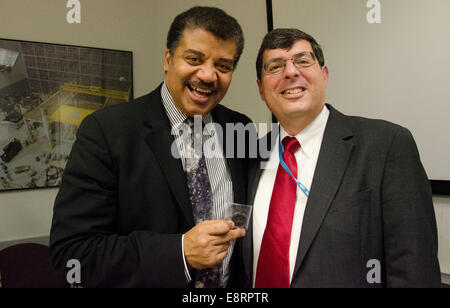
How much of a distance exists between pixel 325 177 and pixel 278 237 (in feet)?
0.93

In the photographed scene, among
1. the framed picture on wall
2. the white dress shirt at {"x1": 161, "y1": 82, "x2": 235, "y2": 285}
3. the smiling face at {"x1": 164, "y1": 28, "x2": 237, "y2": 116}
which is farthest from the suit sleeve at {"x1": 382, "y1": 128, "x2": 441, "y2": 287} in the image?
the framed picture on wall

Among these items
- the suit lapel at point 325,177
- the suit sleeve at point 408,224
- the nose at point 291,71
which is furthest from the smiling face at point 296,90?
the suit sleeve at point 408,224

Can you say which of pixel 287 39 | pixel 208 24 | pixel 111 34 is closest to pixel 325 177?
pixel 287 39

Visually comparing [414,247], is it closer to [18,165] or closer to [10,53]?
[18,165]

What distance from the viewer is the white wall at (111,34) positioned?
264 cm

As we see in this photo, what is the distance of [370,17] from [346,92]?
420 millimetres

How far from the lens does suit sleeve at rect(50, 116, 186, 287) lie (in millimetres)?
1105

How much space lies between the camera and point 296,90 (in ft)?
4.27

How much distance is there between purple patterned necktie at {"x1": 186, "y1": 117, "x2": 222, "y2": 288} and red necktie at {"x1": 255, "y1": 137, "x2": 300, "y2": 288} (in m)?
0.18

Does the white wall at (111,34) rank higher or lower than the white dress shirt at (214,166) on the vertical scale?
higher

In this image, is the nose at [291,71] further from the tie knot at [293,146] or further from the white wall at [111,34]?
the white wall at [111,34]

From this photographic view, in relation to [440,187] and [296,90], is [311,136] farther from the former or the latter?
[440,187]

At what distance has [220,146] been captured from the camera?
148 cm

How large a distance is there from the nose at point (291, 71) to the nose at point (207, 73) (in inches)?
11.4
